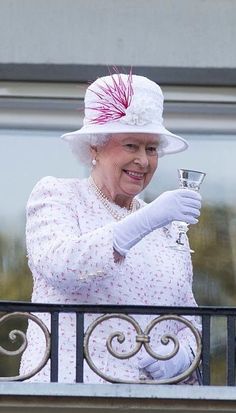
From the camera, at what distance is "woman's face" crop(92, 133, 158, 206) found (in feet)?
24.4

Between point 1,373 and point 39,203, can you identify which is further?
point 1,373

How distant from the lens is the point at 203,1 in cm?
941

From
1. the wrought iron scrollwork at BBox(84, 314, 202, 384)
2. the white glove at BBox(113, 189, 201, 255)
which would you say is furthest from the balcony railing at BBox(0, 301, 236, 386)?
the white glove at BBox(113, 189, 201, 255)

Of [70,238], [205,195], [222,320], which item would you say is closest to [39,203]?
[70,238]

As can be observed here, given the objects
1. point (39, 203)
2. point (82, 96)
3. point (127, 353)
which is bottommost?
point (127, 353)

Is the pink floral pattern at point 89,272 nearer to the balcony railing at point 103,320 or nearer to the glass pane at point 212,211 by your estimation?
the balcony railing at point 103,320

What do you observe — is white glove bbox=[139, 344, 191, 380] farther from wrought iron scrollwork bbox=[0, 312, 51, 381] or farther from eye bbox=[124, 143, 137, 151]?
eye bbox=[124, 143, 137, 151]

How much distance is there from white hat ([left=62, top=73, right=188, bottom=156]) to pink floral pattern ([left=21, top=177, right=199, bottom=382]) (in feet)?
0.66

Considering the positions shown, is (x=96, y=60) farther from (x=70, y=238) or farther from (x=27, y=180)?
(x=70, y=238)

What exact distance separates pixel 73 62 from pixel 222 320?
1.26 metres

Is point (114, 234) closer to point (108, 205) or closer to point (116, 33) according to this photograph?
point (108, 205)

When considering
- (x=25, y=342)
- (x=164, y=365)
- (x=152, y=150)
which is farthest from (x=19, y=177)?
(x=25, y=342)

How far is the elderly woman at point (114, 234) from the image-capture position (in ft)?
23.5

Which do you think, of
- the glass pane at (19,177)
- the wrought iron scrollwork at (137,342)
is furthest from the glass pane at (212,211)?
the wrought iron scrollwork at (137,342)
